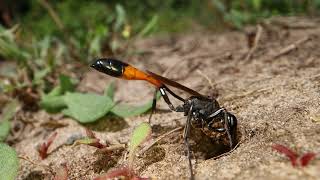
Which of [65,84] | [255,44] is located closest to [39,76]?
[65,84]

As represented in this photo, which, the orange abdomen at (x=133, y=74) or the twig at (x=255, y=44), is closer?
the orange abdomen at (x=133, y=74)

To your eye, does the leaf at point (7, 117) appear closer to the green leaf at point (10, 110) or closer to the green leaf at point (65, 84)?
the green leaf at point (10, 110)

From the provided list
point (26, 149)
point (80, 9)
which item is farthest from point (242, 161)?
point (80, 9)

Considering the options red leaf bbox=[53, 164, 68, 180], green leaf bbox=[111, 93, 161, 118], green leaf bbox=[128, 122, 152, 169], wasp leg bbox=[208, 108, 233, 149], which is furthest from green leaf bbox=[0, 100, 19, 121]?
wasp leg bbox=[208, 108, 233, 149]

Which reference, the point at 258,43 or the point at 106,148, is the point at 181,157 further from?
the point at 258,43

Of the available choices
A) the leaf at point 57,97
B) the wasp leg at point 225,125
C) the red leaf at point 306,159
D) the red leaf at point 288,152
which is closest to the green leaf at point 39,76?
the leaf at point 57,97

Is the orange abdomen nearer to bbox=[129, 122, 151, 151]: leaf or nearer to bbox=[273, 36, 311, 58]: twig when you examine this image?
bbox=[129, 122, 151, 151]: leaf

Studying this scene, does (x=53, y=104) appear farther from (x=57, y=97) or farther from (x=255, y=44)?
(x=255, y=44)
